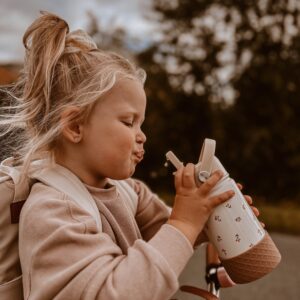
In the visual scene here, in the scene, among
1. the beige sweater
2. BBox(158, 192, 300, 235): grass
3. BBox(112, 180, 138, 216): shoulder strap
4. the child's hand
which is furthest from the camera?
BBox(158, 192, 300, 235): grass

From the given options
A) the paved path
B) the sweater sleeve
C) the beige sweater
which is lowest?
the paved path

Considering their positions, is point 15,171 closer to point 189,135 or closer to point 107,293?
point 107,293

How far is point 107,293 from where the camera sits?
1.24 meters

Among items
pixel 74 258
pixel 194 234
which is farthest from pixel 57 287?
pixel 194 234

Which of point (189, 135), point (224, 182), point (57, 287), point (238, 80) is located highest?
point (224, 182)

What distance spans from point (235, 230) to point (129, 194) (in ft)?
1.60

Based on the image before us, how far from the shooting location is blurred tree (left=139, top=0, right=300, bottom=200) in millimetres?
12555

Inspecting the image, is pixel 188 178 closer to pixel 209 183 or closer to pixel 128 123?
pixel 209 183

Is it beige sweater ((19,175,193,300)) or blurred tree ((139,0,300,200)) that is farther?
blurred tree ((139,0,300,200))

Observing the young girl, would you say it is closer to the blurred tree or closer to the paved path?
the paved path

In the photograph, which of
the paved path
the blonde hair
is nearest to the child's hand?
the blonde hair

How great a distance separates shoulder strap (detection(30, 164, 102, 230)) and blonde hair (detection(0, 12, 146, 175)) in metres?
0.06

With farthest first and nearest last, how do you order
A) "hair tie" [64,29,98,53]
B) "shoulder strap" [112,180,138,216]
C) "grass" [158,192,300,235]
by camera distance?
"grass" [158,192,300,235] < "shoulder strap" [112,180,138,216] < "hair tie" [64,29,98,53]

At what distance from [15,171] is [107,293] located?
454 millimetres
